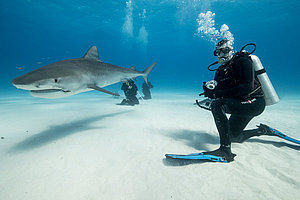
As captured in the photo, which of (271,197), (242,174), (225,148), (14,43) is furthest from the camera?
(14,43)

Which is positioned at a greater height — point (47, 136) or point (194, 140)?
point (47, 136)

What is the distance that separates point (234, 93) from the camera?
2.39 m

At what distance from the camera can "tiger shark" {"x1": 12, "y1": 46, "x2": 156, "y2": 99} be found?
2.35m

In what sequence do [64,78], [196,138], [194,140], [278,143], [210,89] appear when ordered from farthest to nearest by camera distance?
[196,138]
[194,140]
[278,143]
[64,78]
[210,89]

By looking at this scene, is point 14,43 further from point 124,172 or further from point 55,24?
point 124,172

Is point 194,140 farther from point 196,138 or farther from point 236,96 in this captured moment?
point 236,96

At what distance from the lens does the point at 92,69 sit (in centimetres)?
411

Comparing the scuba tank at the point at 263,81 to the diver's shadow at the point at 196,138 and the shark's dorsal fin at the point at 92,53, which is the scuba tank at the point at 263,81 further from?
the shark's dorsal fin at the point at 92,53

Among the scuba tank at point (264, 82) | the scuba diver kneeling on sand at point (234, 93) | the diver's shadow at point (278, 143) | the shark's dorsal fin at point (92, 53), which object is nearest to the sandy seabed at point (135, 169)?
the diver's shadow at point (278, 143)

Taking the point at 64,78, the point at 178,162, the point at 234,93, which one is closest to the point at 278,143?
the point at 234,93

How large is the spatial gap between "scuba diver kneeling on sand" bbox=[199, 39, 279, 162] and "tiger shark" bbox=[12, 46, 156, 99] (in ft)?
8.11

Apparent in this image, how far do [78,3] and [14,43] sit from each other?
74.3 meters

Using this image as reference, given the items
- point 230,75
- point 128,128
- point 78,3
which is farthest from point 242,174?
point 78,3

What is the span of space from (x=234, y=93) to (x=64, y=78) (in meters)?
3.42
